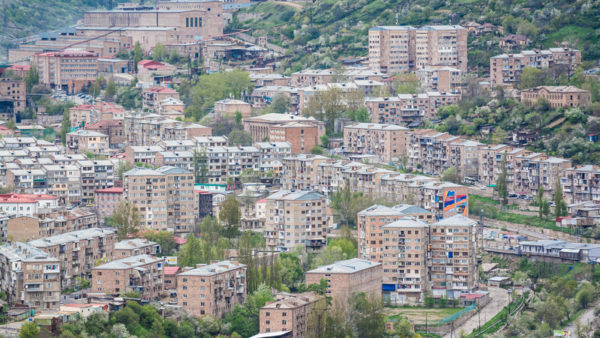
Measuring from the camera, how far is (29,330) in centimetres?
4969

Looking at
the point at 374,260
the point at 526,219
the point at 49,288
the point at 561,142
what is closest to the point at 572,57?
the point at 561,142

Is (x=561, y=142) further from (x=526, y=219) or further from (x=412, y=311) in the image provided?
(x=412, y=311)

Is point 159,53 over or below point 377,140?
over

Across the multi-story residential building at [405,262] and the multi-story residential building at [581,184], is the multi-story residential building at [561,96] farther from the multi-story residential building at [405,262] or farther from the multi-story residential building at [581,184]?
the multi-story residential building at [405,262]

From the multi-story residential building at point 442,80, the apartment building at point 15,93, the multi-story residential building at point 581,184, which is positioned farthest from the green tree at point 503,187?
the apartment building at point 15,93

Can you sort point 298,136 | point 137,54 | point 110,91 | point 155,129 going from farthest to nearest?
point 137,54
point 110,91
point 155,129
point 298,136

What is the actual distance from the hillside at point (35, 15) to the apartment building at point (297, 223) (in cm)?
5367

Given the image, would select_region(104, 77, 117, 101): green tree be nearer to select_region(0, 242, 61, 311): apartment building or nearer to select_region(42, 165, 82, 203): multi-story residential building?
select_region(42, 165, 82, 203): multi-story residential building

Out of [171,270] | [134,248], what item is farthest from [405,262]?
[134,248]

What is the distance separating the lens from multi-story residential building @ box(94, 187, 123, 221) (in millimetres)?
70812

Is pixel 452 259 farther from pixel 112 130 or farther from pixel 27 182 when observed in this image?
pixel 112 130

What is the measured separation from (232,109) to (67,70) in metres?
14.4

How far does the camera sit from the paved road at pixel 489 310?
5856 cm

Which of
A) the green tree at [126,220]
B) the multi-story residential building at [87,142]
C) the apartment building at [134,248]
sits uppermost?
the multi-story residential building at [87,142]
